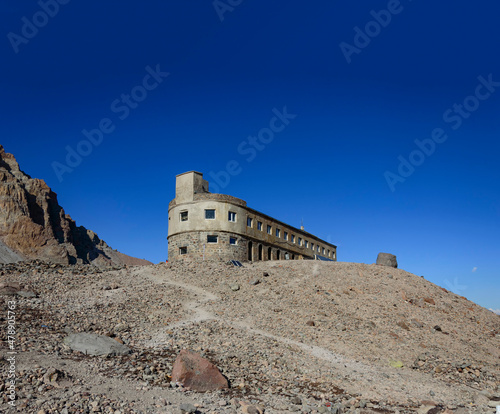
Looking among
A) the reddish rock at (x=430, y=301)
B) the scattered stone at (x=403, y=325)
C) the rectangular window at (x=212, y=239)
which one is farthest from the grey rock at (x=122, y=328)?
the rectangular window at (x=212, y=239)

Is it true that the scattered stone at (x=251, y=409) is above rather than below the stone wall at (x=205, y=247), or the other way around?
below

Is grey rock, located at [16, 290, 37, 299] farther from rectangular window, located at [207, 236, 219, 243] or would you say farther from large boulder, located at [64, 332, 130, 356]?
rectangular window, located at [207, 236, 219, 243]

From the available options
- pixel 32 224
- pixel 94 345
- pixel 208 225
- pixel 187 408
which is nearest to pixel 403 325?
pixel 187 408

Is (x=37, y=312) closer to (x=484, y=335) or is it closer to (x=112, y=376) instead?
(x=112, y=376)

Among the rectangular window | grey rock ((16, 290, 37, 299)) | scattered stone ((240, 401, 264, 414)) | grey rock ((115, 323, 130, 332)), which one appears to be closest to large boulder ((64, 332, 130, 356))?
grey rock ((115, 323, 130, 332))

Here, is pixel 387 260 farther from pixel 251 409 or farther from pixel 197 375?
pixel 251 409

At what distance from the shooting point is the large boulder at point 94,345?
52.1ft

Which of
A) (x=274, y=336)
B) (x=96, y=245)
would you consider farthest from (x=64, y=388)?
(x=96, y=245)

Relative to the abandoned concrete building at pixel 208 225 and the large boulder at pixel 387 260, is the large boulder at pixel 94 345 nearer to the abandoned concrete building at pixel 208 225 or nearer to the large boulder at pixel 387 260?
the abandoned concrete building at pixel 208 225

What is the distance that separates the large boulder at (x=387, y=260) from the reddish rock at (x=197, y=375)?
36558 mm

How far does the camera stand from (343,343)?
71.4ft

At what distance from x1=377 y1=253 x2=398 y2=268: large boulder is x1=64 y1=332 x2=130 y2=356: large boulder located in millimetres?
37010

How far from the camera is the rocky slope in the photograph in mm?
12836

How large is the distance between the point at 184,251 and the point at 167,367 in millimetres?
32725
